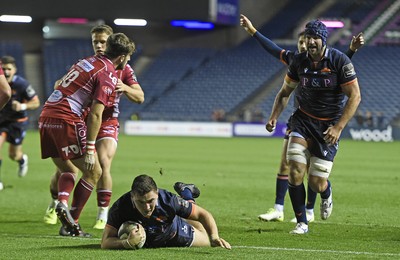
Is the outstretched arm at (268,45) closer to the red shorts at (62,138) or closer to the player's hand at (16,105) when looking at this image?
the red shorts at (62,138)

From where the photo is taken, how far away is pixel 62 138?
9.57 meters

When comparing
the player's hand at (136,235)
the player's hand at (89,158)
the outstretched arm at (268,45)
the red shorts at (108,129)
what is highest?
the outstretched arm at (268,45)

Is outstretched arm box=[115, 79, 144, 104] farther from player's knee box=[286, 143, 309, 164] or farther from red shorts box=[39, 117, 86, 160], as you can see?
player's knee box=[286, 143, 309, 164]

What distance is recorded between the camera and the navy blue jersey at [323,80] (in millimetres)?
9852

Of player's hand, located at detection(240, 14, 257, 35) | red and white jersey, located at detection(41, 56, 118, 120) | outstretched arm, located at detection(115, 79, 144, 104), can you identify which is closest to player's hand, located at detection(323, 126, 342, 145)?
player's hand, located at detection(240, 14, 257, 35)

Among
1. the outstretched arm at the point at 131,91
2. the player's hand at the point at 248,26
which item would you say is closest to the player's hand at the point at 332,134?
the player's hand at the point at 248,26

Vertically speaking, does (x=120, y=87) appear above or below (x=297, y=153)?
above

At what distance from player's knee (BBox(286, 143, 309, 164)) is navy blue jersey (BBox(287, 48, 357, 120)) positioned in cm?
39

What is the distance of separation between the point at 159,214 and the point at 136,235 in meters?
0.26

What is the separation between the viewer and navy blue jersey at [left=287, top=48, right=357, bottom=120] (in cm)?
985

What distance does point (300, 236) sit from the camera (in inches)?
384

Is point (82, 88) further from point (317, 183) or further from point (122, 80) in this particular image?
point (317, 183)

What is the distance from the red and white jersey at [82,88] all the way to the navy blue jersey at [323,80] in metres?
2.02

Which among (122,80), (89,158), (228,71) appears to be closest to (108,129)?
(122,80)
